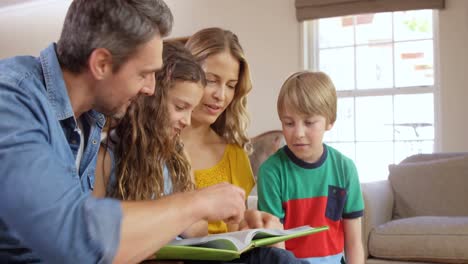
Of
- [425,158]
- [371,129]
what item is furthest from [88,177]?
[371,129]

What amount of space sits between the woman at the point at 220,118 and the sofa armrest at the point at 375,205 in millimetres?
1517

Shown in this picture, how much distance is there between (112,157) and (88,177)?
0.57ft

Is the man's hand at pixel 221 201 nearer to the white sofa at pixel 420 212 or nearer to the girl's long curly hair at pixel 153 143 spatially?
the girl's long curly hair at pixel 153 143

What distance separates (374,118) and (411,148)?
414mm

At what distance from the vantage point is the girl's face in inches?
63.6

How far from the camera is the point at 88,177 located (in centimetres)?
129

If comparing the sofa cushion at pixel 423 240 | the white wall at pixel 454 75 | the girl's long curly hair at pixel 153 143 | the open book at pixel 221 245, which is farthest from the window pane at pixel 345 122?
the open book at pixel 221 245

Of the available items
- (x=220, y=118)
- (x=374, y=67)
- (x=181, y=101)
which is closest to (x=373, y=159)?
(x=374, y=67)

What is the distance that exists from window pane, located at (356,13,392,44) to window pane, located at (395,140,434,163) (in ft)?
3.03

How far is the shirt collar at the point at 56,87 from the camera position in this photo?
3.62 ft

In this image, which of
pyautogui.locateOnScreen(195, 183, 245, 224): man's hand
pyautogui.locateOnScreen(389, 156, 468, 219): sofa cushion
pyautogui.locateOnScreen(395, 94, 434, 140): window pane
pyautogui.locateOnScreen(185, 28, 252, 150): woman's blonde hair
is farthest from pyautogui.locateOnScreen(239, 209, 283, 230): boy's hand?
pyautogui.locateOnScreen(395, 94, 434, 140): window pane

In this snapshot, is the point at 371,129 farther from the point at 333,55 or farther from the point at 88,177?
the point at 88,177

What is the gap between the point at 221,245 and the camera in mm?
1096

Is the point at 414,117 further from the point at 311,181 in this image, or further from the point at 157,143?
the point at 157,143
